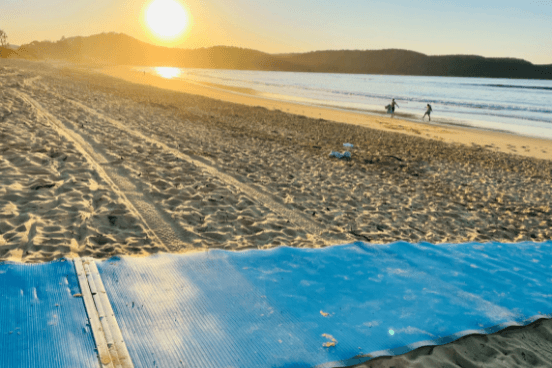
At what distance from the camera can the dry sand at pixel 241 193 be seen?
362cm

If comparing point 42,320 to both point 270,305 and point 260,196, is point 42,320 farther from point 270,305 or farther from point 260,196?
point 260,196

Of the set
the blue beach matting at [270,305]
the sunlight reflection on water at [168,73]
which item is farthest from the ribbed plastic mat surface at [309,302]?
the sunlight reflection on water at [168,73]

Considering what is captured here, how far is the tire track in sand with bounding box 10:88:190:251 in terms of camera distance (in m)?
3.97

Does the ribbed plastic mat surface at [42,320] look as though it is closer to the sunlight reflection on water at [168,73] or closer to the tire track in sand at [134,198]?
the tire track in sand at [134,198]

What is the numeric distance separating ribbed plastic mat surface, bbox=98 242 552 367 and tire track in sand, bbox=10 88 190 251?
29.5 inches

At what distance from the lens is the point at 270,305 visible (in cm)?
266

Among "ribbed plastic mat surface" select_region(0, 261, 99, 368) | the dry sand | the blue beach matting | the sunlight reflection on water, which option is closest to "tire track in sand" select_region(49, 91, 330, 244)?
the dry sand

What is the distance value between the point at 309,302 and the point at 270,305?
33 centimetres

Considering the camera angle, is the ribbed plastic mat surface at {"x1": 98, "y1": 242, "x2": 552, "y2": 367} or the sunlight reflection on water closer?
the ribbed plastic mat surface at {"x1": 98, "y1": 242, "x2": 552, "y2": 367}

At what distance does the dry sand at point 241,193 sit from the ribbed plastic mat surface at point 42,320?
0.57 m

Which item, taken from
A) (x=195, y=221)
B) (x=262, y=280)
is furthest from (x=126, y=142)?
(x=262, y=280)

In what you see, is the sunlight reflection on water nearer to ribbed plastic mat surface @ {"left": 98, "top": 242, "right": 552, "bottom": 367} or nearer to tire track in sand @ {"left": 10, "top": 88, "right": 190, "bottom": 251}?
tire track in sand @ {"left": 10, "top": 88, "right": 190, "bottom": 251}

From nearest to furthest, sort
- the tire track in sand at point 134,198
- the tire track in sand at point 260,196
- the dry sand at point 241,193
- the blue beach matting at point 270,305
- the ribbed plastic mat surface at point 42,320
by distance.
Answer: the ribbed plastic mat surface at point 42,320, the blue beach matting at point 270,305, the dry sand at point 241,193, the tire track in sand at point 134,198, the tire track in sand at point 260,196

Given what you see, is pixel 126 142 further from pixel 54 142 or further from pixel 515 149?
pixel 515 149
